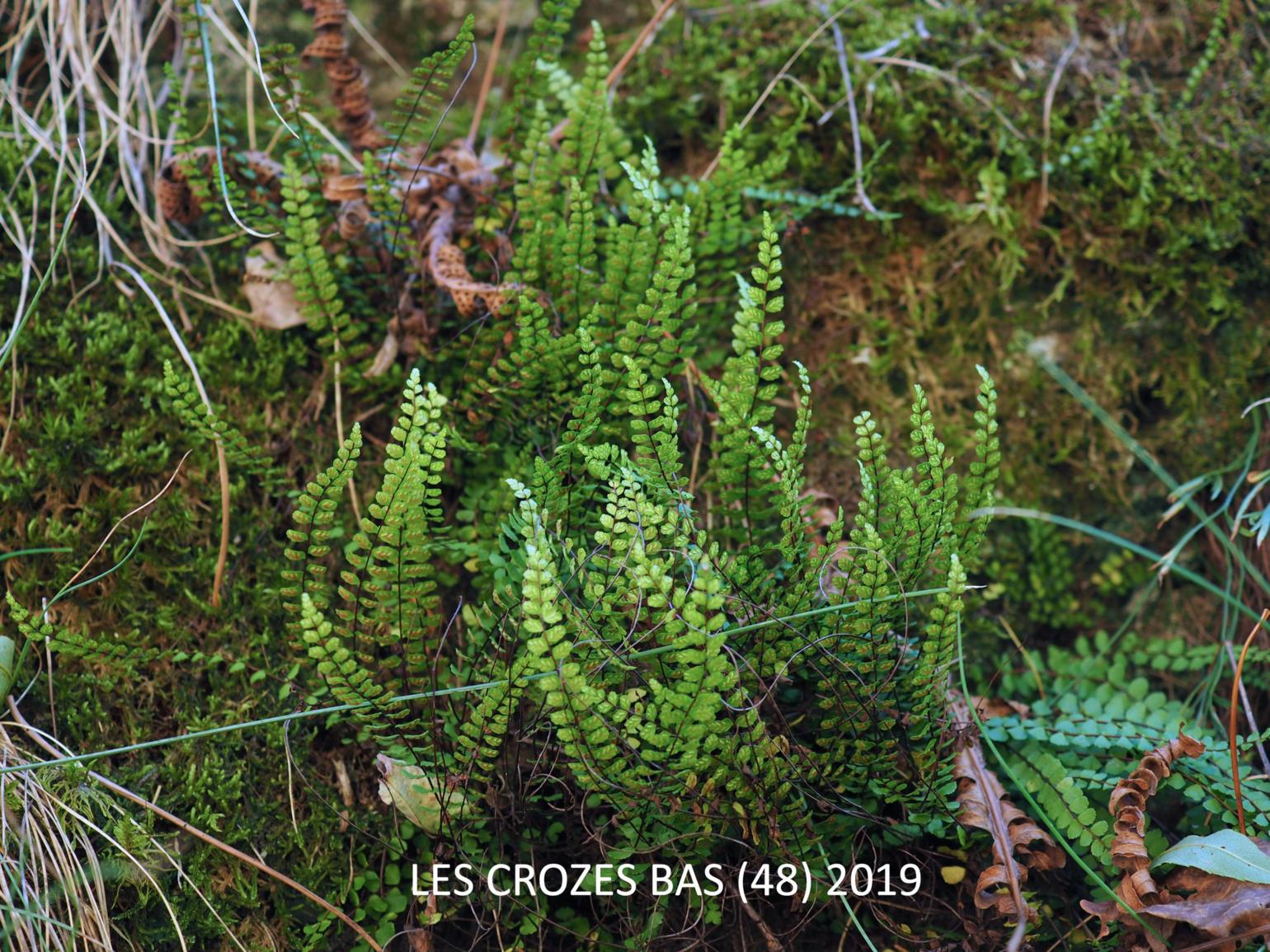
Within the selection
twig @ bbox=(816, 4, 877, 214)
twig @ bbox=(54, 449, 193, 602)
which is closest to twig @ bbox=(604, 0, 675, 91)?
twig @ bbox=(816, 4, 877, 214)

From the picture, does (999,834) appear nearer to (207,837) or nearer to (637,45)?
(207,837)

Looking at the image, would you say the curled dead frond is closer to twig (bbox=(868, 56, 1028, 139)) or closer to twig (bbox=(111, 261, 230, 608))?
twig (bbox=(111, 261, 230, 608))

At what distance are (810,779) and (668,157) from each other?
74.3 inches

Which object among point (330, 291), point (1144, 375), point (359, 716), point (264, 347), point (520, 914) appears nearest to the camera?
point (359, 716)

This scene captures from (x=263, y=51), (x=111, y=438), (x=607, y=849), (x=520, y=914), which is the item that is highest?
(x=263, y=51)

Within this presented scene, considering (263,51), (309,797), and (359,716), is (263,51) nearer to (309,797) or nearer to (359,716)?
(359,716)

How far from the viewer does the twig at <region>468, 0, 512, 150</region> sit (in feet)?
9.05

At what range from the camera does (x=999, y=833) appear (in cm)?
190

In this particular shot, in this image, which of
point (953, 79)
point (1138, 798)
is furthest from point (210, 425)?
point (953, 79)

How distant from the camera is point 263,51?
2.09 meters

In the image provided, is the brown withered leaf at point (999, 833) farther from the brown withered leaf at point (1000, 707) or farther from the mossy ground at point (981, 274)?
the mossy ground at point (981, 274)

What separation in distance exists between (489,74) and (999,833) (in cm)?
248

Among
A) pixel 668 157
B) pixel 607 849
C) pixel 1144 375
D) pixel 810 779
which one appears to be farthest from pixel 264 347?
pixel 1144 375

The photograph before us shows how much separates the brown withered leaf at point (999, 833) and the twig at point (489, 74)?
6.69ft
